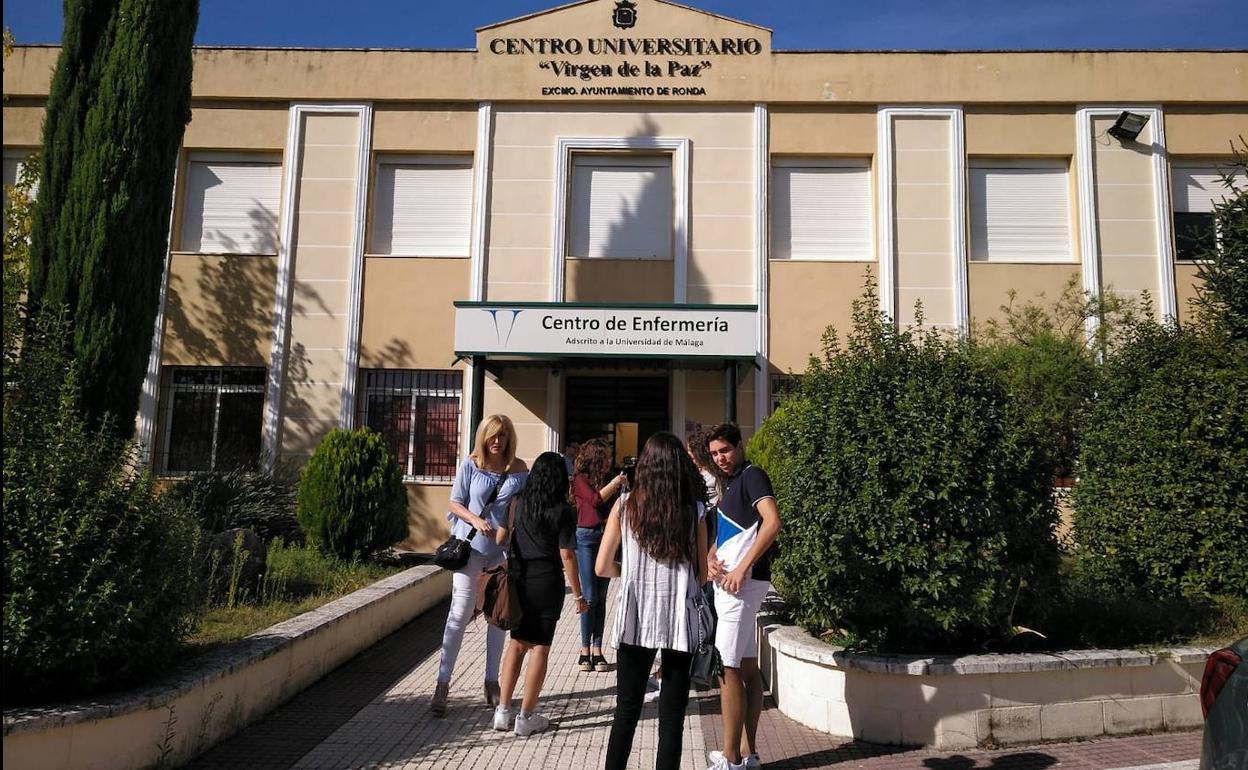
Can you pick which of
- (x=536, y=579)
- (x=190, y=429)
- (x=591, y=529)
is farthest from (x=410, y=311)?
(x=536, y=579)

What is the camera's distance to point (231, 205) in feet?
47.9

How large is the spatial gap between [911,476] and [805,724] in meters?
1.69

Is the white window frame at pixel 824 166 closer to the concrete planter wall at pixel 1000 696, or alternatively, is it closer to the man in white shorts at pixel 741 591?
the concrete planter wall at pixel 1000 696

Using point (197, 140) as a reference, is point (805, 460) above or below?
below

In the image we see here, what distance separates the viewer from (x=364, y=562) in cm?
970

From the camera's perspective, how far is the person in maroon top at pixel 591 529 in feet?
22.0

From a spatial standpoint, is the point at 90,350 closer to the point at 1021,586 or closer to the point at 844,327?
the point at 1021,586

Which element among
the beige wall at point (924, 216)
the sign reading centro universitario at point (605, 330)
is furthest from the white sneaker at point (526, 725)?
the beige wall at point (924, 216)

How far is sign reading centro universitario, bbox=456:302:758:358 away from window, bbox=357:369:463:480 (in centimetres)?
201

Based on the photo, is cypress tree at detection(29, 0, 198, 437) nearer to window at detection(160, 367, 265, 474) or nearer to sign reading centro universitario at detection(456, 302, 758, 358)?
sign reading centro universitario at detection(456, 302, 758, 358)

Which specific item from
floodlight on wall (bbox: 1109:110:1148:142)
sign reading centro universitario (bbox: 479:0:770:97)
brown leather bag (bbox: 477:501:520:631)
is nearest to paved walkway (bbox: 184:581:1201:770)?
brown leather bag (bbox: 477:501:520:631)

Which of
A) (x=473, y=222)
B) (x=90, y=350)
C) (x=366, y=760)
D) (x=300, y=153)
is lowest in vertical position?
(x=366, y=760)

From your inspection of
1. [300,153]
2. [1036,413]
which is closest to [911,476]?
[1036,413]

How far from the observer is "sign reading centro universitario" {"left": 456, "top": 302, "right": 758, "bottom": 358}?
40.2 feet
